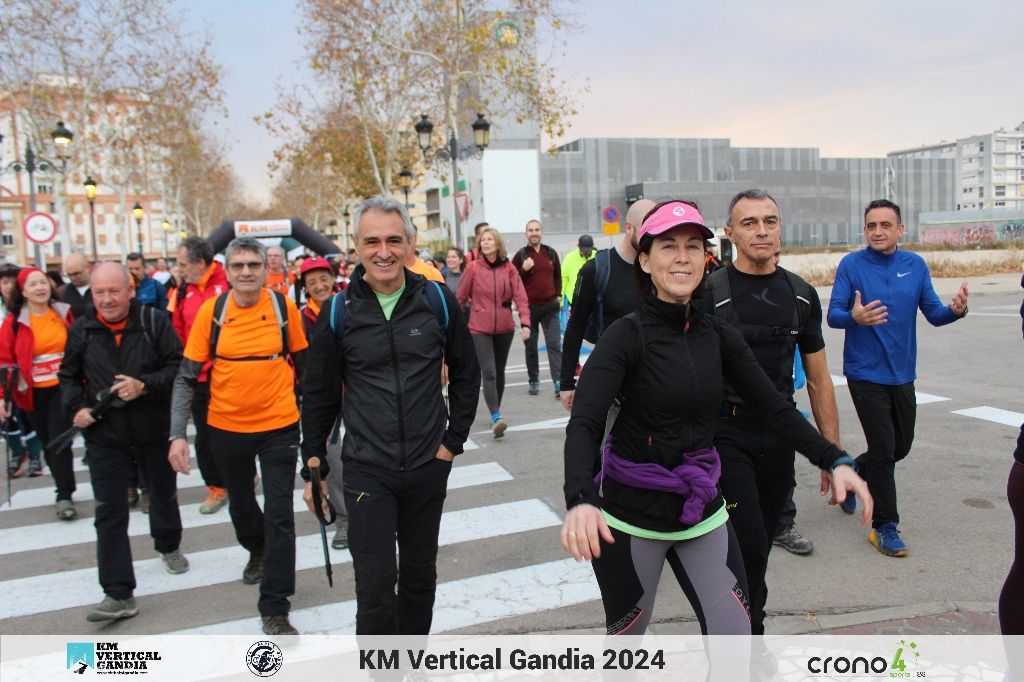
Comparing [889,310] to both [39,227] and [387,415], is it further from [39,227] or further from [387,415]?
[39,227]

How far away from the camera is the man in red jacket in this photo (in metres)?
5.91

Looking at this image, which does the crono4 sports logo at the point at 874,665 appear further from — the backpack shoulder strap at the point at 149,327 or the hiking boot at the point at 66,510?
the hiking boot at the point at 66,510

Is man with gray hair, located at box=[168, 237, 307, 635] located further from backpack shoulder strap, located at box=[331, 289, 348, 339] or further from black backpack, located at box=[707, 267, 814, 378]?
black backpack, located at box=[707, 267, 814, 378]

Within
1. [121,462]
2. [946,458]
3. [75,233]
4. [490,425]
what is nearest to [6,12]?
[490,425]

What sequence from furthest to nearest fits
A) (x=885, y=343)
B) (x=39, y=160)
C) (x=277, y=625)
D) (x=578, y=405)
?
(x=39, y=160)
(x=885, y=343)
(x=277, y=625)
(x=578, y=405)

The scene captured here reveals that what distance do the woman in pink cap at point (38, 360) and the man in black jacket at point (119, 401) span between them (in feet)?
7.29

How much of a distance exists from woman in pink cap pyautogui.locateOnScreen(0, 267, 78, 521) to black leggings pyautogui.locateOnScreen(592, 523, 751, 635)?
550cm

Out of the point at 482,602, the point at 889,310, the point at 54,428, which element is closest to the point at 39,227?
the point at 54,428

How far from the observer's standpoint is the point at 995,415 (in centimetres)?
813

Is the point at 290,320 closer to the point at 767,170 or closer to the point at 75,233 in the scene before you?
the point at 767,170

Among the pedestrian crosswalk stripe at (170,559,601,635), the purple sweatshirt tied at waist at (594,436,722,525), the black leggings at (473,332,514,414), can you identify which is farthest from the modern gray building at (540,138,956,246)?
the purple sweatshirt tied at waist at (594,436,722,525)

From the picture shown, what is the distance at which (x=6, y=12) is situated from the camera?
78.4 ft

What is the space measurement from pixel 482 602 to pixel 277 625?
112 cm

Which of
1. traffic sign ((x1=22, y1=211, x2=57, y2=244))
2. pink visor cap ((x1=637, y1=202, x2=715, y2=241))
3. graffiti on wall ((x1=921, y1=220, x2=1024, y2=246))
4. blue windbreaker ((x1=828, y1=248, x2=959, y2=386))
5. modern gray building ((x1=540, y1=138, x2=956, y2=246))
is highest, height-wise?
modern gray building ((x1=540, y1=138, x2=956, y2=246))
